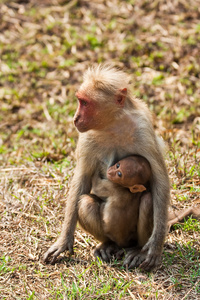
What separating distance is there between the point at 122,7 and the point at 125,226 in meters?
7.59

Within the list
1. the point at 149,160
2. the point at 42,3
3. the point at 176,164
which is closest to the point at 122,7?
the point at 42,3

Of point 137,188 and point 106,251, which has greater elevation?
point 137,188

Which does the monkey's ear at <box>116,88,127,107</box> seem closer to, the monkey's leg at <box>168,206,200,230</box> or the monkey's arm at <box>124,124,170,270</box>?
the monkey's arm at <box>124,124,170,270</box>

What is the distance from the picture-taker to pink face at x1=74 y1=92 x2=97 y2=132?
4.70 meters

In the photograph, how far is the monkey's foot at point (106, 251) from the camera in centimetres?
507

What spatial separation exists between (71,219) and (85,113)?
1.21 meters

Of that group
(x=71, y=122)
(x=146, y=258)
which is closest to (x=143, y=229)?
(x=146, y=258)

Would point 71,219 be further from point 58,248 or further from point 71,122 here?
point 71,122

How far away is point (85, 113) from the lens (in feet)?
15.5

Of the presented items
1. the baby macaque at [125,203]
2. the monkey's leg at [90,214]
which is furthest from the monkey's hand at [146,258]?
the monkey's leg at [90,214]

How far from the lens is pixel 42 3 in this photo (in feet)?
39.2

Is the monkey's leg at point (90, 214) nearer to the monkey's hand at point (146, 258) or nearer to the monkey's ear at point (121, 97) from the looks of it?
the monkey's hand at point (146, 258)

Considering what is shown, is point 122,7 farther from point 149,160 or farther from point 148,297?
point 148,297

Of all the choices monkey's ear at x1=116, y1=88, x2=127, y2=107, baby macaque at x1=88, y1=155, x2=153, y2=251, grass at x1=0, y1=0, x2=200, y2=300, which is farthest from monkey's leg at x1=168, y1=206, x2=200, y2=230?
monkey's ear at x1=116, y1=88, x2=127, y2=107
